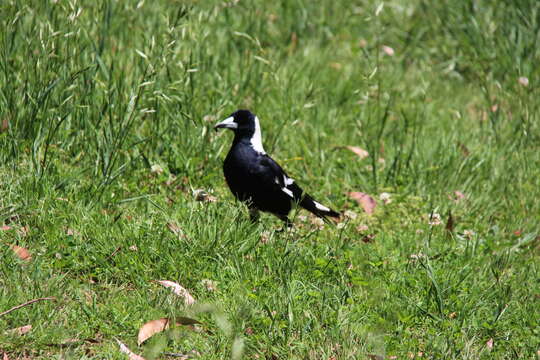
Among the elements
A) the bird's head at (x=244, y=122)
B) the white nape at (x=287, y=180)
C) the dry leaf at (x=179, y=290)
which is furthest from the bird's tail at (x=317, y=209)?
the dry leaf at (x=179, y=290)

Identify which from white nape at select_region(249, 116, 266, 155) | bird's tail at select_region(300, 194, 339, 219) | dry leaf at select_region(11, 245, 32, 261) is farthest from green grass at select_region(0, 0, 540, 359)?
white nape at select_region(249, 116, 266, 155)

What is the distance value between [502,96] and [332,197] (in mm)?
2056

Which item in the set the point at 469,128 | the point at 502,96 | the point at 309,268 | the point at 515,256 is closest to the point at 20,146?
the point at 309,268

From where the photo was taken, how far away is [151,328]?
3.02 meters

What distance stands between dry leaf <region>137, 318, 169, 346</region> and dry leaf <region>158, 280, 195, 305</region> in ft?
0.65

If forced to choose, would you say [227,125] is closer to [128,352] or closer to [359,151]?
[359,151]

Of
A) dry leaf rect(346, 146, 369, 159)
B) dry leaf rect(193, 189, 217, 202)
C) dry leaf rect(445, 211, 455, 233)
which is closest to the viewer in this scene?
dry leaf rect(193, 189, 217, 202)

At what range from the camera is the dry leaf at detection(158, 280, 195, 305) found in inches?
128

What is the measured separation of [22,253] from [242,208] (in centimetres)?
105

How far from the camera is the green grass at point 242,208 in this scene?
3.16 meters

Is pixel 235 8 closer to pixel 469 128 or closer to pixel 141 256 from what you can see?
pixel 469 128

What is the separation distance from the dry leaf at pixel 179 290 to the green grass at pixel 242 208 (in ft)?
0.14

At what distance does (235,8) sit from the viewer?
6.37 meters

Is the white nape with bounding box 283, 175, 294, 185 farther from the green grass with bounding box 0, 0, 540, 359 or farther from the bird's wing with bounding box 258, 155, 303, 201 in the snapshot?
the green grass with bounding box 0, 0, 540, 359
